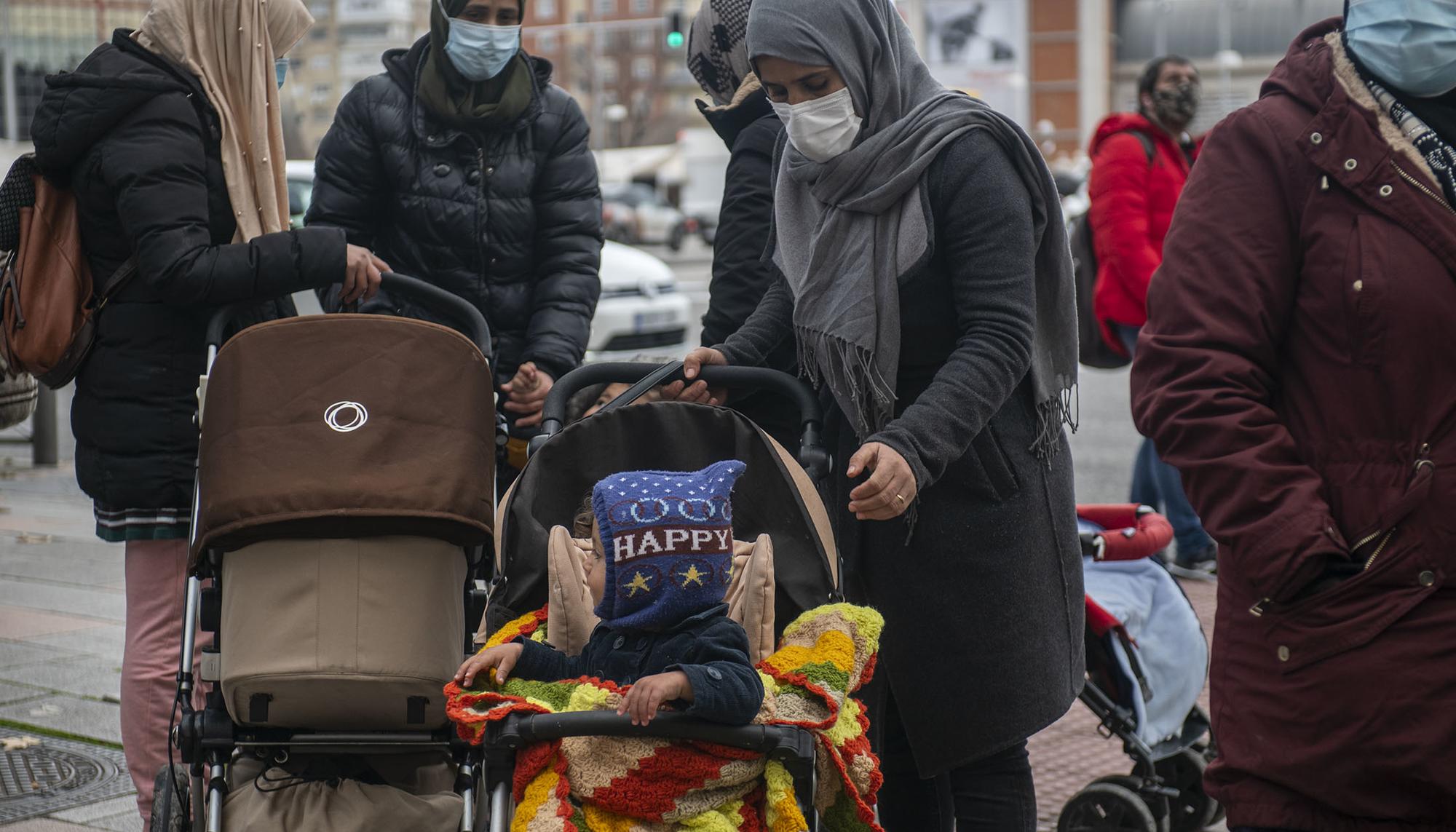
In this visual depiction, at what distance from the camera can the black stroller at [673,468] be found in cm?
322

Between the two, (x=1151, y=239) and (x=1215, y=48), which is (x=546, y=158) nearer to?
(x=1151, y=239)

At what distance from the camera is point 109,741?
5.33 meters

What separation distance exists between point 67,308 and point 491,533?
126 cm

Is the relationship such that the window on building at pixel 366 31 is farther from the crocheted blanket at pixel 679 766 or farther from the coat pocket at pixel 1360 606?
the coat pocket at pixel 1360 606

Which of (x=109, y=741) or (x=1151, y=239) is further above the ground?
(x=1151, y=239)

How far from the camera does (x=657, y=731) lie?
2678mm

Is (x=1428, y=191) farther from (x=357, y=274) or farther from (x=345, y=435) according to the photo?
(x=357, y=274)

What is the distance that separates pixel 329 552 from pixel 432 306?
87 cm

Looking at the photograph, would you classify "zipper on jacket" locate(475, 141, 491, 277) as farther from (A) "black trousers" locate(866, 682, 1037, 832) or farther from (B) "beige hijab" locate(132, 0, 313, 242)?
(A) "black trousers" locate(866, 682, 1037, 832)

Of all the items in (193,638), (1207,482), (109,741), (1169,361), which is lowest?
(109,741)

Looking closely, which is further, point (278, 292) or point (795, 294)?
point (278, 292)

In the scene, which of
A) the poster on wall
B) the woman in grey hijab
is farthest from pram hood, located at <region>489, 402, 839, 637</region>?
the poster on wall

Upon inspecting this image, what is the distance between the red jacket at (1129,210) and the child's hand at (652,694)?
540cm

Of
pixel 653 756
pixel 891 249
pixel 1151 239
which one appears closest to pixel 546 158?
pixel 891 249
